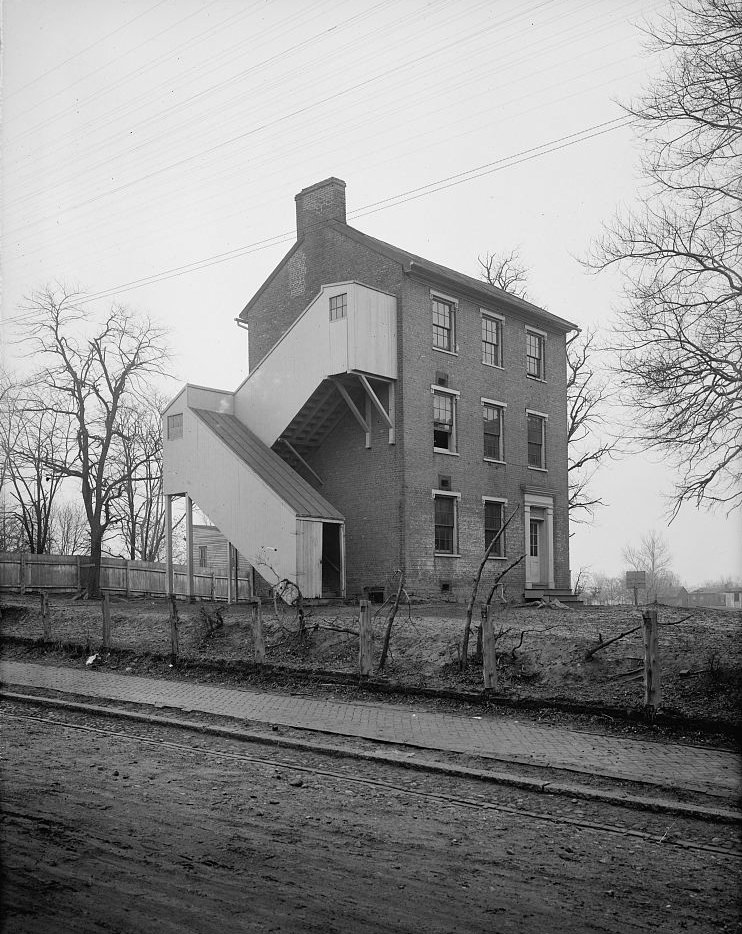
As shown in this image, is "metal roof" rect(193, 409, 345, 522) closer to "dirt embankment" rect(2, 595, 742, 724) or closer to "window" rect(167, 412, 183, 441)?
"window" rect(167, 412, 183, 441)

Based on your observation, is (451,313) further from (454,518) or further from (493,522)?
(493,522)

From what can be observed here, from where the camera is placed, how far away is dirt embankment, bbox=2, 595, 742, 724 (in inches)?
460

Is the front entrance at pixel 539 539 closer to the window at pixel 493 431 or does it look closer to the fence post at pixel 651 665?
the window at pixel 493 431

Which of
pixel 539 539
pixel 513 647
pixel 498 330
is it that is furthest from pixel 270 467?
pixel 513 647

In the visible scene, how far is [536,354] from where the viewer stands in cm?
3203

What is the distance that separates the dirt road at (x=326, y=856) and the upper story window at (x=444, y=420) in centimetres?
1872

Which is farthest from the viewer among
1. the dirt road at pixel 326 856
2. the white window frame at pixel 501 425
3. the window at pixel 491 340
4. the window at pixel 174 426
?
the window at pixel 491 340

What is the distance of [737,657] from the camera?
11.7 m

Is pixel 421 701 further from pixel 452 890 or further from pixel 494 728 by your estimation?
pixel 452 890

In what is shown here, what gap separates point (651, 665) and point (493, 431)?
62.3ft

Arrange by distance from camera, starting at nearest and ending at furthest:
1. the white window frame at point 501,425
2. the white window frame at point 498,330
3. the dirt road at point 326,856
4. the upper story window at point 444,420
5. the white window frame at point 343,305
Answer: the dirt road at point 326,856 → the white window frame at point 343,305 → the upper story window at point 444,420 → the white window frame at point 501,425 → the white window frame at point 498,330

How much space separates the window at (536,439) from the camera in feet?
103

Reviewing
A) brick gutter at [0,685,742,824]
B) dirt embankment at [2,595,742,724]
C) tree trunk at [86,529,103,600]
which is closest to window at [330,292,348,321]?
dirt embankment at [2,595,742,724]

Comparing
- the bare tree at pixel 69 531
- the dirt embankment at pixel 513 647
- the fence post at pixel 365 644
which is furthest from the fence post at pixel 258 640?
the bare tree at pixel 69 531
